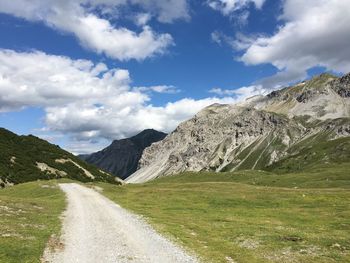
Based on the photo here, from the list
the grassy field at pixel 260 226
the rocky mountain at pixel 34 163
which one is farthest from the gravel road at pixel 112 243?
the rocky mountain at pixel 34 163

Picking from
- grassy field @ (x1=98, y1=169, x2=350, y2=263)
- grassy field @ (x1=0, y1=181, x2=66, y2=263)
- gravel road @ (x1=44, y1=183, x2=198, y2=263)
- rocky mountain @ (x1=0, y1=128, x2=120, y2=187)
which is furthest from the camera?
rocky mountain @ (x1=0, y1=128, x2=120, y2=187)

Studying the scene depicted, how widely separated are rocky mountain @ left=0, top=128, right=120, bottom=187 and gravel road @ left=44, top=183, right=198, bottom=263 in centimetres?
7665

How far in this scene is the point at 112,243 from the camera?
28094 millimetres

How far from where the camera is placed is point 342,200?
6750 cm

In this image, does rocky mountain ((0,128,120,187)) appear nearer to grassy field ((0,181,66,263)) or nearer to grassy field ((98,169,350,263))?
grassy field ((98,169,350,263))

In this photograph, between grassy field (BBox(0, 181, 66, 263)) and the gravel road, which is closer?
the gravel road

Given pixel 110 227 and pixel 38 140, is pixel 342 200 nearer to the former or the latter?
pixel 110 227

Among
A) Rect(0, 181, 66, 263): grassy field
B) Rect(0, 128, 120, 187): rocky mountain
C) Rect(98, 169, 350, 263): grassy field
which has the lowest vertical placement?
Rect(98, 169, 350, 263): grassy field

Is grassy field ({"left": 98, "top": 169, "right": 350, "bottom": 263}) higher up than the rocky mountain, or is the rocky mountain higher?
the rocky mountain

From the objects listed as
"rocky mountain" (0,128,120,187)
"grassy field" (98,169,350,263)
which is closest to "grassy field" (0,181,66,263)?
"grassy field" (98,169,350,263)

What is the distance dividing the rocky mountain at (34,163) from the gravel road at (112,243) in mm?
76647

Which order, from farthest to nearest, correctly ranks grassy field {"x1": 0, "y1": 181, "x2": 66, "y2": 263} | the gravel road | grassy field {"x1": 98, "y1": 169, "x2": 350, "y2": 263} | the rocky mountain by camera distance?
the rocky mountain < grassy field {"x1": 98, "y1": 169, "x2": 350, "y2": 263} < grassy field {"x1": 0, "y1": 181, "x2": 66, "y2": 263} < the gravel road

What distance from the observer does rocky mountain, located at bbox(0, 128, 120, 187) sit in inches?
4794

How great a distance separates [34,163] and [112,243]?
383ft
